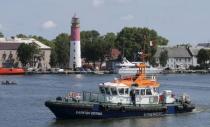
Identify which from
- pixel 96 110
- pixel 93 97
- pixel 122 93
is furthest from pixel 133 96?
pixel 96 110

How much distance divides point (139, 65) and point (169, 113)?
17.8 ft

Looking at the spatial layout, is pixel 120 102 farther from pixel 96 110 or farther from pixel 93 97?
pixel 96 110

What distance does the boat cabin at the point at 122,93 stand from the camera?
65812 millimetres

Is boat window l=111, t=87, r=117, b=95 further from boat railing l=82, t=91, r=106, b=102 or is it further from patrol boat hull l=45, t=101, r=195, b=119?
patrol boat hull l=45, t=101, r=195, b=119

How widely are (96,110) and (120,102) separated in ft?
8.75

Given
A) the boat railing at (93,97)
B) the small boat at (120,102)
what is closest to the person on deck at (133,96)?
the small boat at (120,102)

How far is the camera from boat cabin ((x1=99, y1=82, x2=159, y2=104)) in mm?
65812

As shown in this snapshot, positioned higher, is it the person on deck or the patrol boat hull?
the person on deck

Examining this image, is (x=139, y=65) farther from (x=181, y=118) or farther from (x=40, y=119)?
(x=40, y=119)

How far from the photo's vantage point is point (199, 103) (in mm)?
85375

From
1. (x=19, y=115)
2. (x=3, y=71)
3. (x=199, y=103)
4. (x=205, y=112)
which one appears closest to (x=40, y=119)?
(x=19, y=115)

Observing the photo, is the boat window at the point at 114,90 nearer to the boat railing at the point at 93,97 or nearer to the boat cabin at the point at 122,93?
the boat cabin at the point at 122,93

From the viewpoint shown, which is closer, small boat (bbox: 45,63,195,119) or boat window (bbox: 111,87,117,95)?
small boat (bbox: 45,63,195,119)

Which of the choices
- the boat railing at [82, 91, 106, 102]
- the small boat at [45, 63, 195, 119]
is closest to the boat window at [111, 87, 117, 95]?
the small boat at [45, 63, 195, 119]
